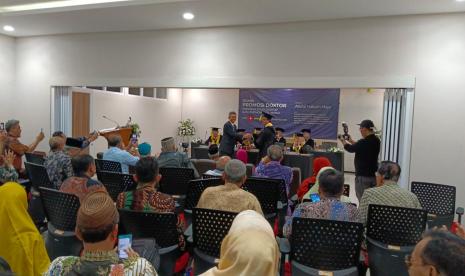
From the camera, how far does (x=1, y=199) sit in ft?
7.01

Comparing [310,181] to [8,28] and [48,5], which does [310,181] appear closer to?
[48,5]

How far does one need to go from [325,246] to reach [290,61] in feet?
12.0

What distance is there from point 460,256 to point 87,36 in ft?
22.1

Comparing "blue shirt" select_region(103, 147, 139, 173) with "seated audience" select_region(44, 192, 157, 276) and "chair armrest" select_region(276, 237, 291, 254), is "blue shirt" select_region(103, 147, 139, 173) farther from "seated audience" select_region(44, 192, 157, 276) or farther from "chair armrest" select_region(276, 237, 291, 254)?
"seated audience" select_region(44, 192, 157, 276)

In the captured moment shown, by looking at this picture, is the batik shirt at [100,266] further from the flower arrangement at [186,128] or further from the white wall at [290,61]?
the flower arrangement at [186,128]

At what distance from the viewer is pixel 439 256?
3.91 feet

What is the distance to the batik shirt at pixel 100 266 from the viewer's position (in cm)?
125

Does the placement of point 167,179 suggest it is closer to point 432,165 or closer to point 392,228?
point 392,228

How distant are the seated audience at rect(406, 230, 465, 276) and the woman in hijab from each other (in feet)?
1.83

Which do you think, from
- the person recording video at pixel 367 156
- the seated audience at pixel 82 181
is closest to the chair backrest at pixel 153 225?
the seated audience at pixel 82 181

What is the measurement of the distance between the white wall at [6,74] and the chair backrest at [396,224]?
23.5 ft

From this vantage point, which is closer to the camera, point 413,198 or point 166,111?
point 413,198

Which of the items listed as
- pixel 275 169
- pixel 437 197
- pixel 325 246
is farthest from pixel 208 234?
pixel 437 197

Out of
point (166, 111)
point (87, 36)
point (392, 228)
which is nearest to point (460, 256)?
point (392, 228)
